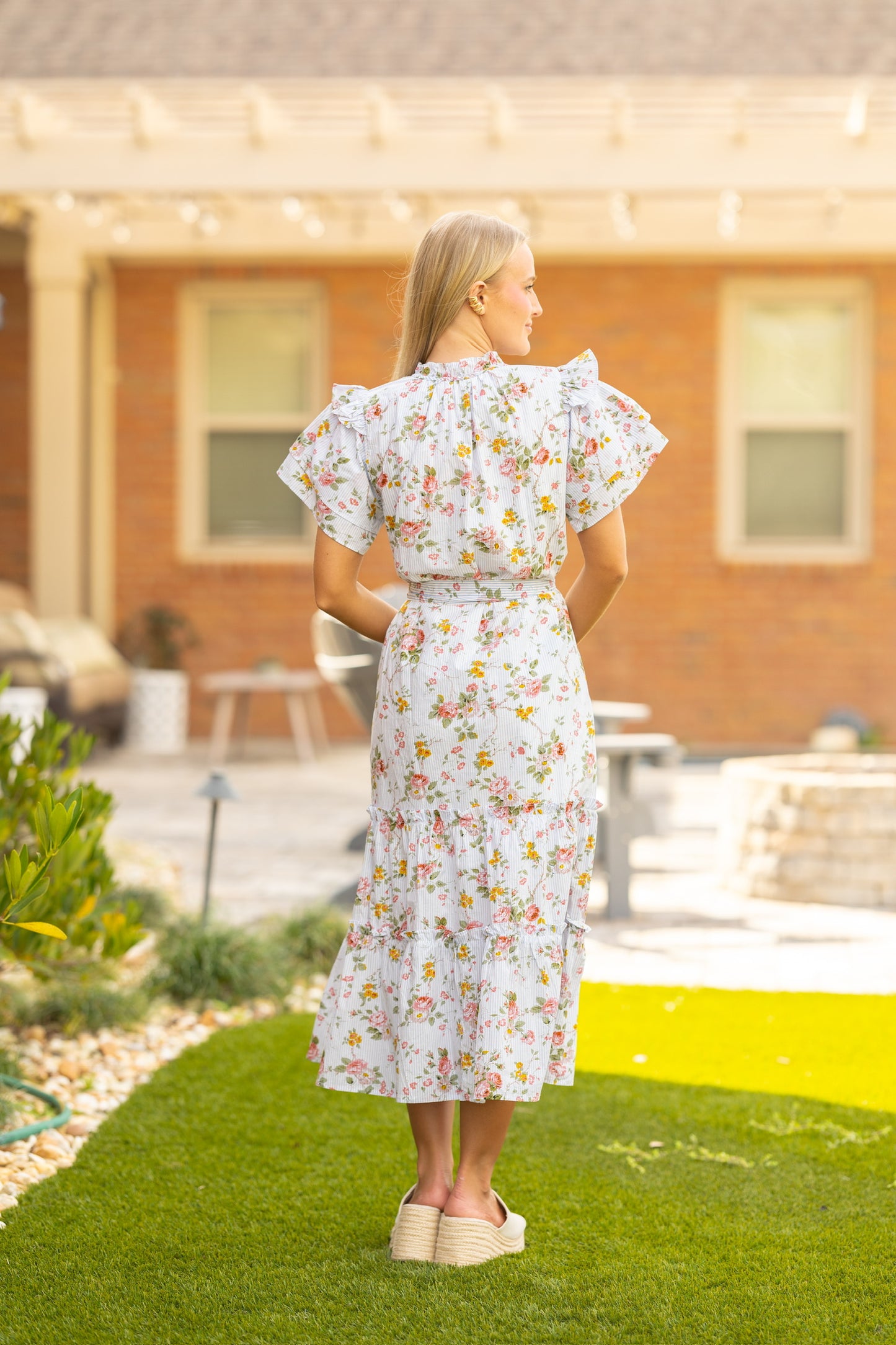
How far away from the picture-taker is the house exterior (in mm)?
8852

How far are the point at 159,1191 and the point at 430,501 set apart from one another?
4.01 feet

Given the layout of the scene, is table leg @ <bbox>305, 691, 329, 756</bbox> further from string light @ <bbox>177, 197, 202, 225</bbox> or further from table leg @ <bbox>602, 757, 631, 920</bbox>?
table leg @ <bbox>602, 757, 631, 920</bbox>

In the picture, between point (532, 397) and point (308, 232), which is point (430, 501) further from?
point (308, 232)

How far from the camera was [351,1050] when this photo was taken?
223 centimetres

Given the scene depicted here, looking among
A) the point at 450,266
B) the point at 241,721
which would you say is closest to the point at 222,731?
the point at 241,721

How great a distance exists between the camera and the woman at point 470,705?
2172mm

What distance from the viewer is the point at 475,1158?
7.33 feet

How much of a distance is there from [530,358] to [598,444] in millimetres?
7525

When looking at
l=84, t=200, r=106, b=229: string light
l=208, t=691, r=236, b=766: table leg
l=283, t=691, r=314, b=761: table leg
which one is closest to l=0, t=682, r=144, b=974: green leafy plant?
l=208, t=691, r=236, b=766: table leg

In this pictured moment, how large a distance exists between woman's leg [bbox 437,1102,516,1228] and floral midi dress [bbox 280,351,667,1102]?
8 centimetres

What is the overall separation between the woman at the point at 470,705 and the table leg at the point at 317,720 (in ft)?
24.1

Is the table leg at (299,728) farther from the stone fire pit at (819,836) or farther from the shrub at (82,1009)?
the shrub at (82,1009)

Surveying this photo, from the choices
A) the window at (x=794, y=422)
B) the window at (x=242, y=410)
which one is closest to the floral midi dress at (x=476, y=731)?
the window at (x=794, y=422)

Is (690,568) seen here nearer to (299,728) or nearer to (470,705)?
(299,728)
